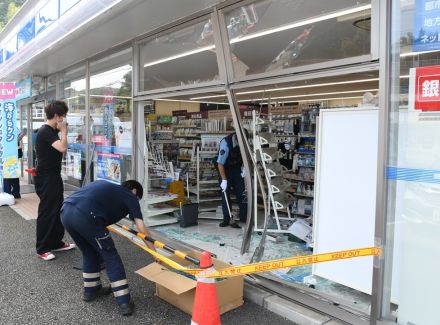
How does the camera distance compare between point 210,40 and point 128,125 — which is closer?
point 210,40

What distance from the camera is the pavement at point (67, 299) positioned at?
3430 millimetres

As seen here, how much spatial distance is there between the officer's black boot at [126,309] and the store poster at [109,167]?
3.45 metres

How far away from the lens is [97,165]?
7516 millimetres

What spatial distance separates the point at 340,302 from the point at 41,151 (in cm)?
399

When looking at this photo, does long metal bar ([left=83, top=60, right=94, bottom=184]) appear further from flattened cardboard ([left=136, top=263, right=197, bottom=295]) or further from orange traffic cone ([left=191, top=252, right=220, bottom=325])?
orange traffic cone ([left=191, top=252, right=220, bottom=325])

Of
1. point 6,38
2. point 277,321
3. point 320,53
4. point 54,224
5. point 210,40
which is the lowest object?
point 277,321

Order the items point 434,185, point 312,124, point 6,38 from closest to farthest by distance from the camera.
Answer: point 434,185, point 312,124, point 6,38

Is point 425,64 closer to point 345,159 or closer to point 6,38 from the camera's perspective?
point 345,159

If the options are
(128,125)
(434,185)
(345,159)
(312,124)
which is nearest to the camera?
(434,185)

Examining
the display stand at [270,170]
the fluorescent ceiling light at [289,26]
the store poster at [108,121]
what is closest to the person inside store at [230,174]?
the display stand at [270,170]

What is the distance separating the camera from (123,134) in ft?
21.7

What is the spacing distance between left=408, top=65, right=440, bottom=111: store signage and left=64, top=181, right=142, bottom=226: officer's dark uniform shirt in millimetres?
2411

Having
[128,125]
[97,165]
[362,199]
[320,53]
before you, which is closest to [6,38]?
[97,165]

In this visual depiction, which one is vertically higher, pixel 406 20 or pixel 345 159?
pixel 406 20
